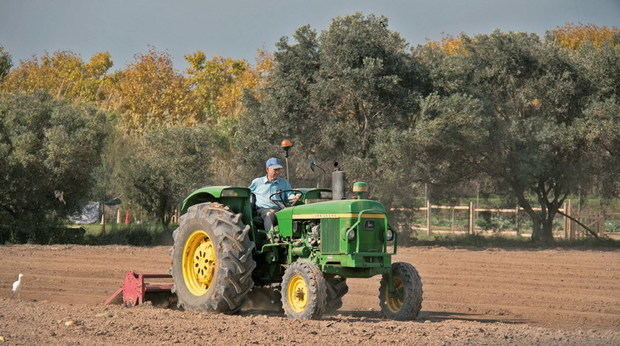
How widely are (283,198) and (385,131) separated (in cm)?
1339

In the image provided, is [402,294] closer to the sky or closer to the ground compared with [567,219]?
closer to the ground

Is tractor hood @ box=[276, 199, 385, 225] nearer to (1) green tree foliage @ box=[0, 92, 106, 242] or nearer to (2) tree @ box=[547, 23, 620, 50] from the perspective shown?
(1) green tree foliage @ box=[0, 92, 106, 242]

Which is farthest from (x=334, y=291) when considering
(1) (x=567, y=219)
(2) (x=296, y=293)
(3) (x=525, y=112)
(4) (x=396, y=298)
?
(1) (x=567, y=219)

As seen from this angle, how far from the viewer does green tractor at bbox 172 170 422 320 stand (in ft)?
31.8

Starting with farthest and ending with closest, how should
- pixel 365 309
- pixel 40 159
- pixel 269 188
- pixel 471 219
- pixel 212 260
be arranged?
pixel 471 219 → pixel 40 159 → pixel 365 309 → pixel 269 188 → pixel 212 260

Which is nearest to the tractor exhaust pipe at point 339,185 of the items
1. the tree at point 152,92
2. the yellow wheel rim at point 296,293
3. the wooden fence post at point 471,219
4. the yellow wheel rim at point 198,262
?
the yellow wheel rim at point 296,293

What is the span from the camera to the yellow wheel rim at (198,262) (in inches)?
421

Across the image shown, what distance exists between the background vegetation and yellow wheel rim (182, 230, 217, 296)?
12.7 metres

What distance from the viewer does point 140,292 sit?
35.2ft

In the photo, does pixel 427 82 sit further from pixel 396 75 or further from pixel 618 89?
pixel 618 89

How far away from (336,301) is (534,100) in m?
16.8

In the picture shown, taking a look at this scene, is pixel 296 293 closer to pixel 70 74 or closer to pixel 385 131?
pixel 385 131

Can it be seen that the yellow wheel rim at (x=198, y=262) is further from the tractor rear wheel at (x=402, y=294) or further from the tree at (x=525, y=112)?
the tree at (x=525, y=112)

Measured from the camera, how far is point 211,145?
2756 centimetres
